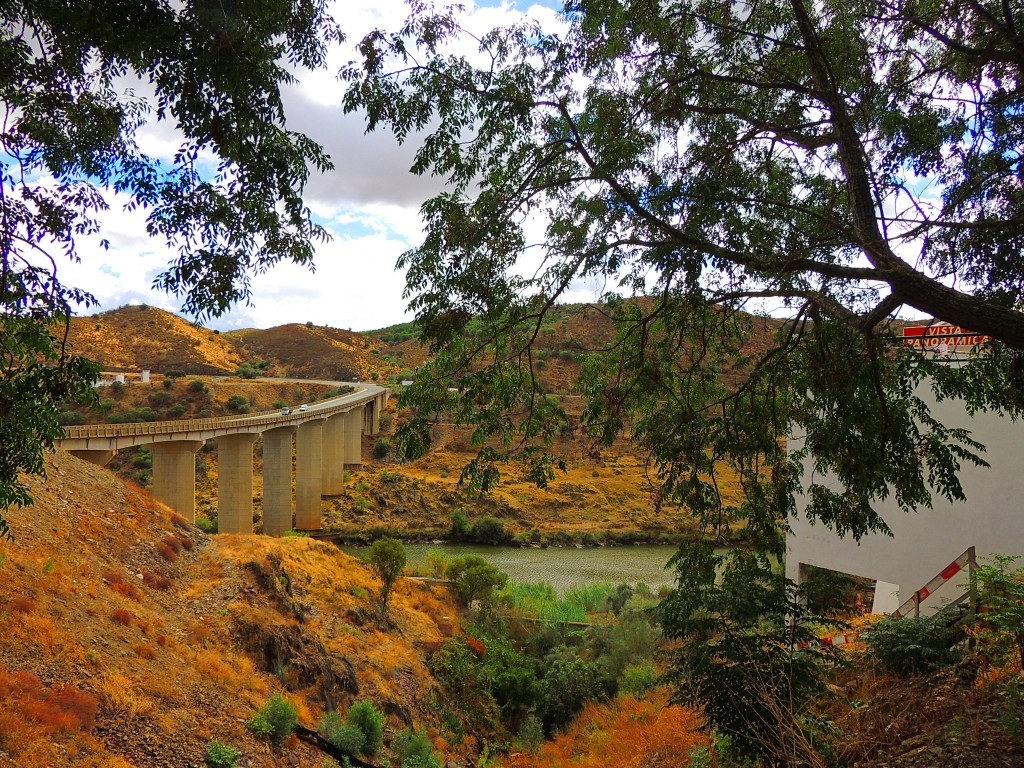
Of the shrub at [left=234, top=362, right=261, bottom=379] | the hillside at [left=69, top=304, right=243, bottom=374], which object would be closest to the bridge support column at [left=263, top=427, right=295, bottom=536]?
the shrub at [left=234, top=362, right=261, bottom=379]

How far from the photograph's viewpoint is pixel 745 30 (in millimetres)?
6496

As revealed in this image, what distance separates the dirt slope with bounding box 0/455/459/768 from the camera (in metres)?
7.98

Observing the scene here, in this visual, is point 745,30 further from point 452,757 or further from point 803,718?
point 452,757

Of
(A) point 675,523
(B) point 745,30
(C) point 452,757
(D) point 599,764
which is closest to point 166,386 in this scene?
(A) point 675,523

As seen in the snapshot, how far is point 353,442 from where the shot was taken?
46.4m

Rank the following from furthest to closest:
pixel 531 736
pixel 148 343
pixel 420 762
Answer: pixel 148 343 → pixel 531 736 → pixel 420 762

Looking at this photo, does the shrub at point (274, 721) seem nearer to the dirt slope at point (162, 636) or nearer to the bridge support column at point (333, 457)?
the dirt slope at point (162, 636)

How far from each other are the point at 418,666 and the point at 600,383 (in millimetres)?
10285

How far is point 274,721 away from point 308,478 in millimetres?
28121

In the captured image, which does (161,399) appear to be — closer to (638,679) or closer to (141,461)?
(141,461)

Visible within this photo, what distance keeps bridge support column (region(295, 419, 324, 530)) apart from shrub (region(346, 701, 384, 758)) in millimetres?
26709

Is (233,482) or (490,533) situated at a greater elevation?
(233,482)

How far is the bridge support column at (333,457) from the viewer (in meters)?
40.9

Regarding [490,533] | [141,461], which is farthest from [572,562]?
[141,461]
